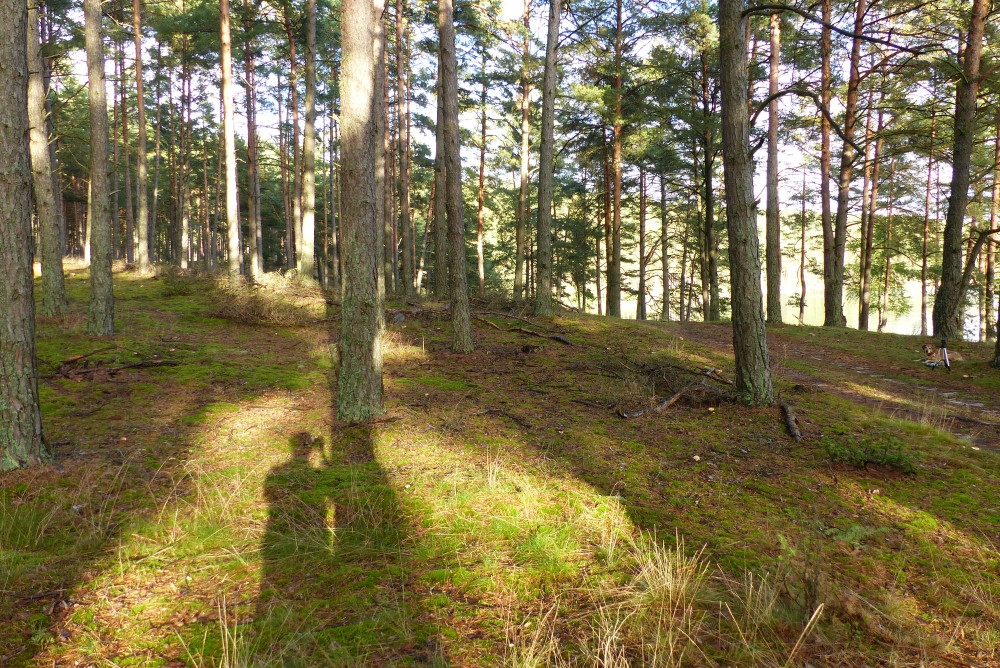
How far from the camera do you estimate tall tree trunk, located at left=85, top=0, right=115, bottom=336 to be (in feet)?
29.9

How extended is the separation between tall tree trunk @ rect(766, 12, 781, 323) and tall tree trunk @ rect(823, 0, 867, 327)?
5.89 feet

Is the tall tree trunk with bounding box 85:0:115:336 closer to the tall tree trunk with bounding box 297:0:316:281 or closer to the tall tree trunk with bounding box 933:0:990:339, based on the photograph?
the tall tree trunk with bounding box 297:0:316:281

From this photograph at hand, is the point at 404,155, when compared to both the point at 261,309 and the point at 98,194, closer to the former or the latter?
the point at 261,309

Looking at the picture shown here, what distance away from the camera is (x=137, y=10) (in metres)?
16.0

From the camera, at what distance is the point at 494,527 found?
3.45m

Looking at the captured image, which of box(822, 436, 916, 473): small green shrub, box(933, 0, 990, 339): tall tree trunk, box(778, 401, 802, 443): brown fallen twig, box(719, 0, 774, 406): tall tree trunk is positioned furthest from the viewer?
box(933, 0, 990, 339): tall tree trunk

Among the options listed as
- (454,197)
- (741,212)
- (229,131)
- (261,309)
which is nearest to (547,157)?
(454,197)

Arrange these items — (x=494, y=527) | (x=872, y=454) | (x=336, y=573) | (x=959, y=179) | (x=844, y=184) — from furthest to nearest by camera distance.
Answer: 1. (x=844, y=184)
2. (x=959, y=179)
3. (x=872, y=454)
4. (x=494, y=527)
5. (x=336, y=573)

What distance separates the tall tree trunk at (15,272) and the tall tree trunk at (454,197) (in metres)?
6.15

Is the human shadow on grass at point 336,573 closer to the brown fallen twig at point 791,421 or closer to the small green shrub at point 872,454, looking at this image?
the small green shrub at point 872,454

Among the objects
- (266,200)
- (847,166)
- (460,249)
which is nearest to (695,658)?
(460,249)

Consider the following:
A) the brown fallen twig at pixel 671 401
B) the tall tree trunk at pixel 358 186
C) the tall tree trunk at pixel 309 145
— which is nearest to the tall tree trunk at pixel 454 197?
the tall tree trunk at pixel 358 186

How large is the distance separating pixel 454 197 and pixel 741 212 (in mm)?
5377

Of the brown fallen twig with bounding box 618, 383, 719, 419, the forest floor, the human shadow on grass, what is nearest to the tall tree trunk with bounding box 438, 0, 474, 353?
the forest floor
